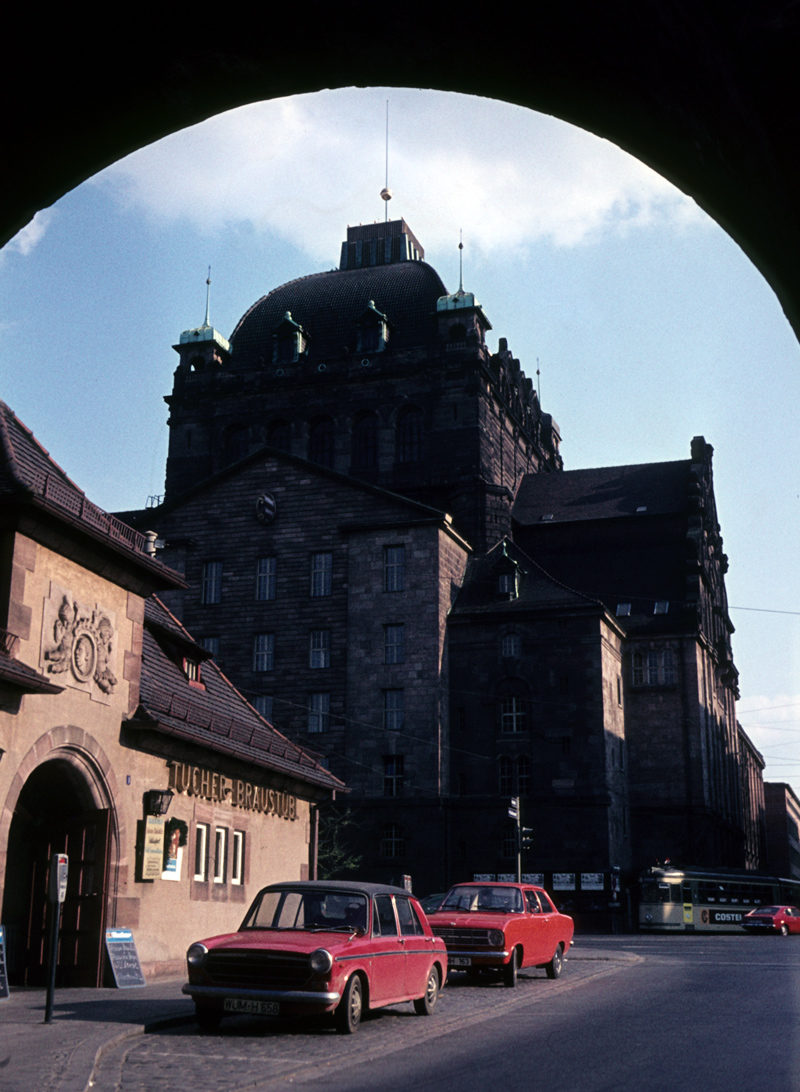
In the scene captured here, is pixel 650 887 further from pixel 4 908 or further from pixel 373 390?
pixel 4 908

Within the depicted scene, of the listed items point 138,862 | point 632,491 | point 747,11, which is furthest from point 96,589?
point 632,491

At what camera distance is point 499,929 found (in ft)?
65.8

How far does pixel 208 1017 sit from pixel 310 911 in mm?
1630

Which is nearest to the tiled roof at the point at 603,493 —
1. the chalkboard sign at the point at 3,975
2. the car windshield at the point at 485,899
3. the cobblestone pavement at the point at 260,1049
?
the car windshield at the point at 485,899

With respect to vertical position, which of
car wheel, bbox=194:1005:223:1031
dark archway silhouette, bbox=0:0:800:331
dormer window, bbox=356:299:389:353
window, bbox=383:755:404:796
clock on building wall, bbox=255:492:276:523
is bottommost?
car wheel, bbox=194:1005:223:1031

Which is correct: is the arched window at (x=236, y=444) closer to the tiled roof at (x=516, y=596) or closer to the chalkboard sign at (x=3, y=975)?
the tiled roof at (x=516, y=596)

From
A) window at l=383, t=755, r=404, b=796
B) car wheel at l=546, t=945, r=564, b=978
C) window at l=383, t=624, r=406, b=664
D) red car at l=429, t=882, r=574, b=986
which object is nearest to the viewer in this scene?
red car at l=429, t=882, r=574, b=986

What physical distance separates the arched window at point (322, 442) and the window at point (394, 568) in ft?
47.8

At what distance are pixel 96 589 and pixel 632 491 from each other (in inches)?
2148

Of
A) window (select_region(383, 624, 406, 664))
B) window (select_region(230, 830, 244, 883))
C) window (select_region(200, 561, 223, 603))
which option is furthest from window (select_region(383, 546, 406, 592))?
window (select_region(230, 830, 244, 883))

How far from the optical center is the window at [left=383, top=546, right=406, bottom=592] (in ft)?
180

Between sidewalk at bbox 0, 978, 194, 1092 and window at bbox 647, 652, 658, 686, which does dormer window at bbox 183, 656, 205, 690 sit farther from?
window at bbox 647, 652, 658, 686

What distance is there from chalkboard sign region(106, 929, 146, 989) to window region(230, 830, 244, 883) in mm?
4632

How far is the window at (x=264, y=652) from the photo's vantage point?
55688mm
